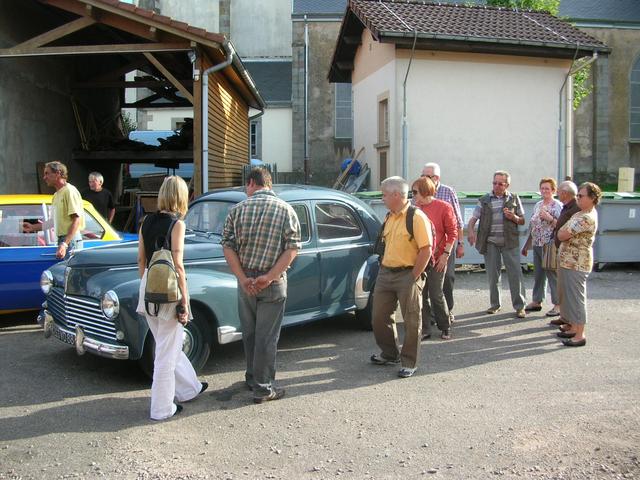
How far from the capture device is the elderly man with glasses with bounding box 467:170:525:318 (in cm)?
802

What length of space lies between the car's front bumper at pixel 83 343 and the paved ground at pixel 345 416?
0.32 meters

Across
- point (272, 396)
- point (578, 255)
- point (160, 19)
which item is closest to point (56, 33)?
point (160, 19)

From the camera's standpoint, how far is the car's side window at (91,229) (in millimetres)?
7957

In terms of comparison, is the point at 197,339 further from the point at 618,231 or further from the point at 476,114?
the point at 476,114

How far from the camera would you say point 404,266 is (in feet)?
18.9

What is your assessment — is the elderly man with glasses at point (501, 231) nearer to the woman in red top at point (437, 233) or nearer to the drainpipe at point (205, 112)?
the woman in red top at point (437, 233)

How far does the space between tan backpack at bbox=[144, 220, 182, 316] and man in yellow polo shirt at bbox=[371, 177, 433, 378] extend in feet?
6.73

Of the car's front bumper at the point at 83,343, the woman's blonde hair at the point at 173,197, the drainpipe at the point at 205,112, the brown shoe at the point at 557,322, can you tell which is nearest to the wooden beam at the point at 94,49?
the drainpipe at the point at 205,112

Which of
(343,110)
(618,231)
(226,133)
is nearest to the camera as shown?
(618,231)

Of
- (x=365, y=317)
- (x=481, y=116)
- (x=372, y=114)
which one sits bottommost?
(x=365, y=317)

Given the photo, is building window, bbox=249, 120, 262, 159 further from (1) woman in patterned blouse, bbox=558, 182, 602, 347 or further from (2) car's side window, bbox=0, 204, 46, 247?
(1) woman in patterned blouse, bbox=558, 182, 602, 347

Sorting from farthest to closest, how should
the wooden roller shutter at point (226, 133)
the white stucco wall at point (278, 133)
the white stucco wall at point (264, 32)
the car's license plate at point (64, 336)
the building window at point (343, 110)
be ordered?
1. the white stucco wall at point (264, 32)
2. the white stucco wall at point (278, 133)
3. the building window at point (343, 110)
4. the wooden roller shutter at point (226, 133)
5. the car's license plate at point (64, 336)

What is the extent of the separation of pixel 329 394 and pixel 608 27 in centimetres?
2870

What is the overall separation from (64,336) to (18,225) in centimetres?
253
